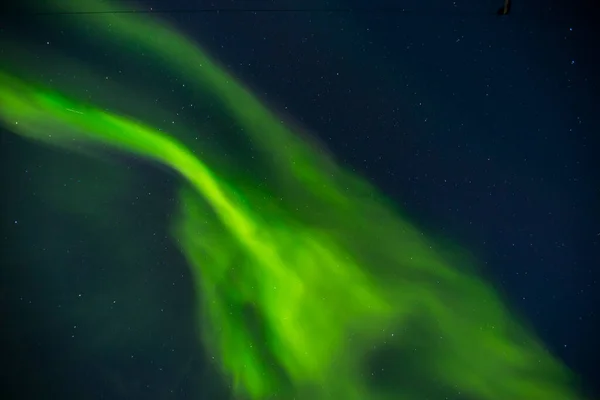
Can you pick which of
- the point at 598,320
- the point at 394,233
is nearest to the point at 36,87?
the point at 394,233

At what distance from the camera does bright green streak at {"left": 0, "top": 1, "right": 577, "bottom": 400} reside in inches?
38.3

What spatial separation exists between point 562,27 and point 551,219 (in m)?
0.38

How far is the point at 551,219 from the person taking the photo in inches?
37.8

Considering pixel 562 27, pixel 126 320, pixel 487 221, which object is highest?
pixel 562 27

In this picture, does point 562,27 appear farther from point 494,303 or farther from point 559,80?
point 494,303

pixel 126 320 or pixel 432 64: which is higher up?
pixel 432 64

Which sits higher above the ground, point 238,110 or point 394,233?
point 238,110

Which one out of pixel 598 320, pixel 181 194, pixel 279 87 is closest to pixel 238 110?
pixel 279 87

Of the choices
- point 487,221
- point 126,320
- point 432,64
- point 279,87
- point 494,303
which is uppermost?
point 432,64

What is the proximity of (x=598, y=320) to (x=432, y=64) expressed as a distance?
61 cm

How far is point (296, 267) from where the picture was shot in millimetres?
989

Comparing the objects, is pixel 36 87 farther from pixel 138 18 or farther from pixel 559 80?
pixel 559 80

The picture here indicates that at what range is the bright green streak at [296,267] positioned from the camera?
3.19 feet

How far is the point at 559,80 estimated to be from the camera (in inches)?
37.8
